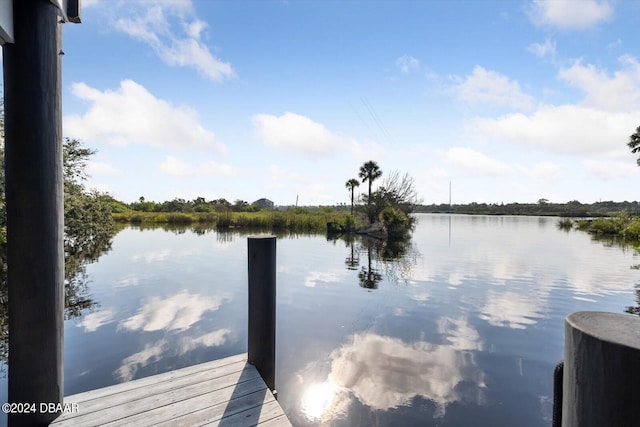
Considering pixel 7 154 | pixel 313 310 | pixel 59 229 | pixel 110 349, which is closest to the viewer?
pixel 7 154

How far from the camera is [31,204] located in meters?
1.90

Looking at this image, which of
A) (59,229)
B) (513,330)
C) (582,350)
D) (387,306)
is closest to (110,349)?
(59,229)

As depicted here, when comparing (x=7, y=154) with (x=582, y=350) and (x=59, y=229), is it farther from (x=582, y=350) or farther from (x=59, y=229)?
(x=582, y=350)

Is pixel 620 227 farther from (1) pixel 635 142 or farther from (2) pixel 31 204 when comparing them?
(2) pixel 31 204

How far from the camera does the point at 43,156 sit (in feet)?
6.35

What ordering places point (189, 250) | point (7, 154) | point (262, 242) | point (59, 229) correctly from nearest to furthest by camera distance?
point (7, 154) → point (59, 229) → point (262, 242) → point (189, 250)

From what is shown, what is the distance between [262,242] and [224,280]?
21.0 ft

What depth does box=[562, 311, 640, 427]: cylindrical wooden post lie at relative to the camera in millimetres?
583

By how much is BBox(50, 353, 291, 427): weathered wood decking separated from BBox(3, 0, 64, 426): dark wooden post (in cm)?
34

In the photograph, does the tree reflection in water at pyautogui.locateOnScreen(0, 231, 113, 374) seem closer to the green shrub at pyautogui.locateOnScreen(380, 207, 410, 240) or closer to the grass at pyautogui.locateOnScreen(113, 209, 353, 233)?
the grass at pyautogui.locateOnScreen(113, 209, 353, 233)

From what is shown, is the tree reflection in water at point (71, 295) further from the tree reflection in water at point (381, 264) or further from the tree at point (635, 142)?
the tree at point (635, 142)

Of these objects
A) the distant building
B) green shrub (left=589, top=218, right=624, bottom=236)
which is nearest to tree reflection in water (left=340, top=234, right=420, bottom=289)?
green shrub (left=589, top=218, right=624, bottom=236)

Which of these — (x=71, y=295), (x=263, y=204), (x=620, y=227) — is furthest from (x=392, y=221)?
(x=263, y=204)

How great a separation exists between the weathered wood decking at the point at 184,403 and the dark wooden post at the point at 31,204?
1.12 feet
